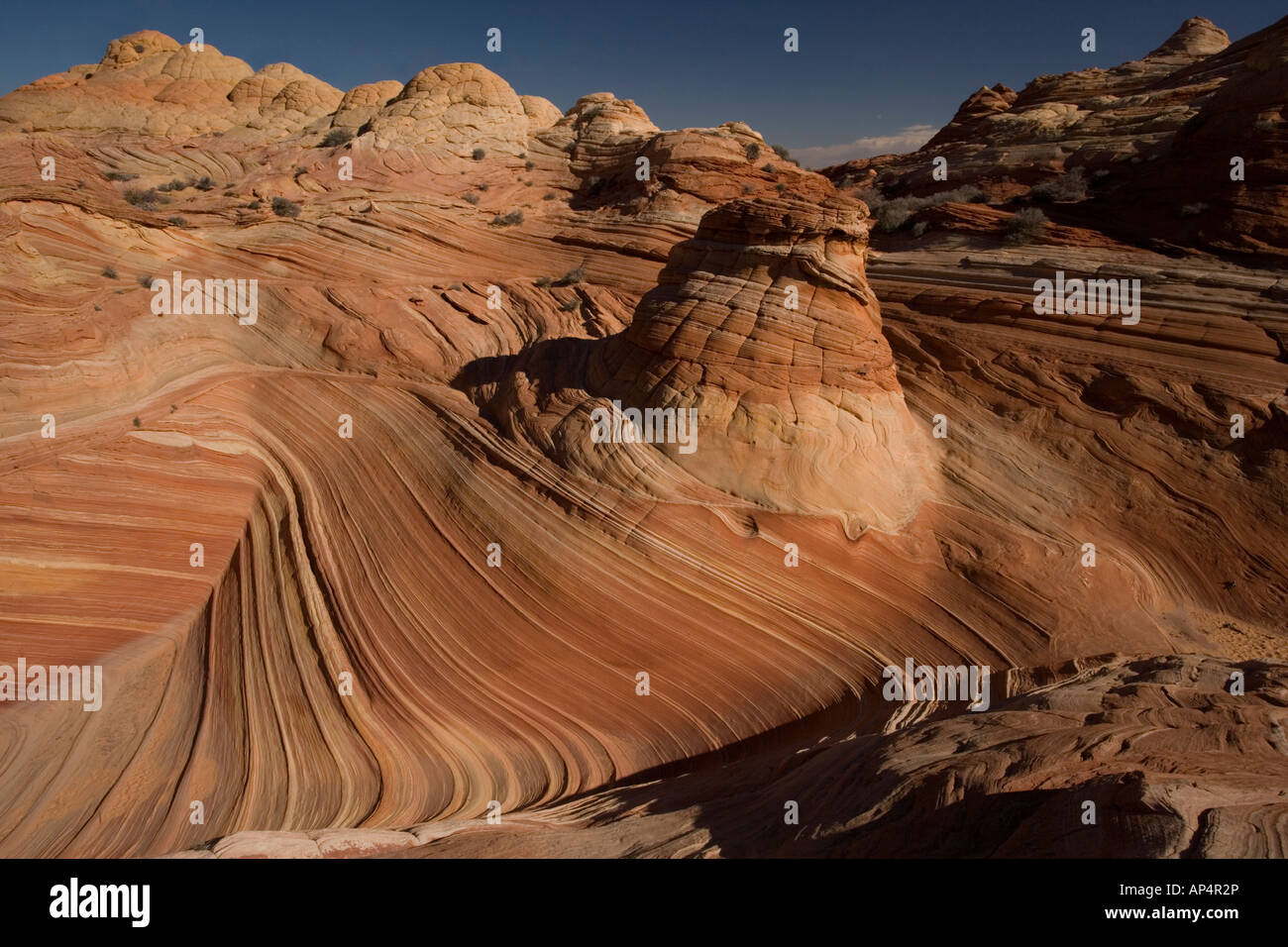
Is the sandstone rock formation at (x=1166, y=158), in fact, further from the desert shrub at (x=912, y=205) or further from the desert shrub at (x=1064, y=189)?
the desert shrub at (x=912, y=205)

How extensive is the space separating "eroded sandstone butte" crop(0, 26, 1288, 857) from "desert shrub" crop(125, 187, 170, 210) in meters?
3.95

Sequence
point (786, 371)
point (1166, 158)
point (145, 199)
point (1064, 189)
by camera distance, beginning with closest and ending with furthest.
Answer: point (786, 371)
point (1166, 158)
point (1064, 189)
point (145, 199)

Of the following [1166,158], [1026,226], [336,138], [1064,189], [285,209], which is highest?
[336,138]

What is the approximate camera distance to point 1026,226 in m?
12.8

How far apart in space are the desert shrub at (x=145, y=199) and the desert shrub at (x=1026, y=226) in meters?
19.1

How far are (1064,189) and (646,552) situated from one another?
1288 cm

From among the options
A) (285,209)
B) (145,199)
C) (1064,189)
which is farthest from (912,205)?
(145,199)

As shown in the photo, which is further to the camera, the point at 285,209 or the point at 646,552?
the point at 285,209

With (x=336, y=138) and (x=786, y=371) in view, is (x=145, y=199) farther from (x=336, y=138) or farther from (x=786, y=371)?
(x=786, y=371)

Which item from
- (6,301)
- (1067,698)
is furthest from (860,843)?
(6,301)

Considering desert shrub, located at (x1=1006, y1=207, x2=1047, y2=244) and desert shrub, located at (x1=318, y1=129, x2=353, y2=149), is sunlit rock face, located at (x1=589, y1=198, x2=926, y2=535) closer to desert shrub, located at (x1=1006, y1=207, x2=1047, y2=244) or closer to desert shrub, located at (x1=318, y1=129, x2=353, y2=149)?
desert shrub, located at (x1=1006, y1=207, x2=1047, y2=244)

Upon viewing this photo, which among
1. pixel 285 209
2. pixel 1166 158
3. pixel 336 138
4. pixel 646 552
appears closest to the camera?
pixel 646 552

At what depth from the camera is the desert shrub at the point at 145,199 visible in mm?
17016

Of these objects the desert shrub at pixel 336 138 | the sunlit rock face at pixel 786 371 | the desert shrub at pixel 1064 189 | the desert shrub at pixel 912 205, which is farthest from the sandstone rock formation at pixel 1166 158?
the desert shrub at pixel 336 138
